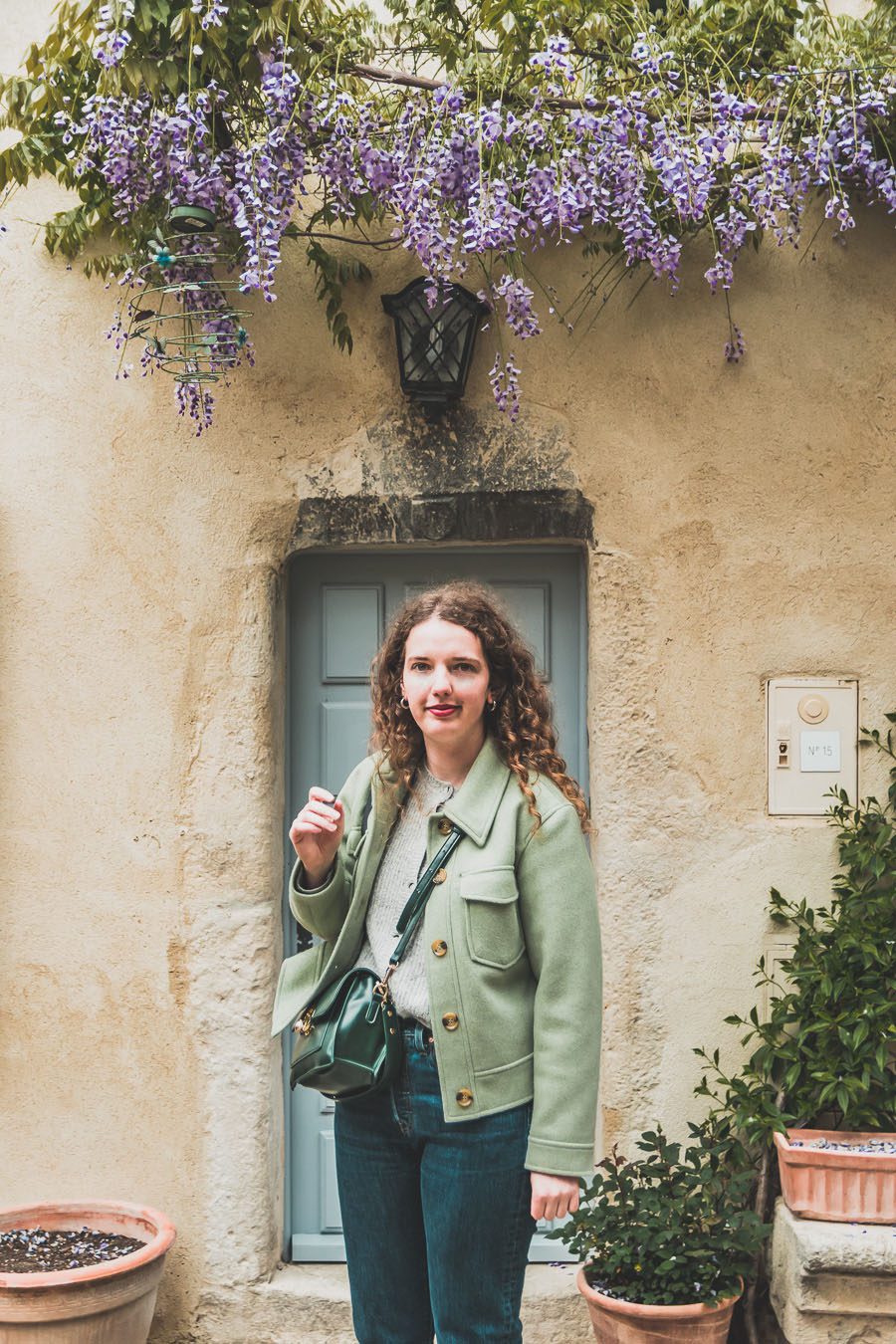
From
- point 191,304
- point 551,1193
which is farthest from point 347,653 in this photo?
point 551,1193

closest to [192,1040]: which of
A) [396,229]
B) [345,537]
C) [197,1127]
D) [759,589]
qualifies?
[197,1127]

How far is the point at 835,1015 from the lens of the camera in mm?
3100

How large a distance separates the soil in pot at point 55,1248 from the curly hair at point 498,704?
5.71ft

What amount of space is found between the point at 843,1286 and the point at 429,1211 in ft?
4.44

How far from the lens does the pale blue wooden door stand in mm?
3590

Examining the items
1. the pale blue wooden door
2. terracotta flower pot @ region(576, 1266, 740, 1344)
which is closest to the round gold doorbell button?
the pale blue wooden door

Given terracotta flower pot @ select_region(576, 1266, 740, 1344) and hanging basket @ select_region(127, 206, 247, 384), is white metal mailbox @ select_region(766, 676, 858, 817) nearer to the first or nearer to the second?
terracotta flower pot @ select_region(576, 1266, 740, 1344)

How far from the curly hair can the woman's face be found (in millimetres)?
42

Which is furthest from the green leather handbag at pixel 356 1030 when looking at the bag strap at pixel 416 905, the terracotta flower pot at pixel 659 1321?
the terracotta flower pot at pixel 659 1321

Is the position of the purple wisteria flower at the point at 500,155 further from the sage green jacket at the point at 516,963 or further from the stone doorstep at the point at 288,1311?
the stone doorstep at the point at 288,1311

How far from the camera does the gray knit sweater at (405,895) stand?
2061mm

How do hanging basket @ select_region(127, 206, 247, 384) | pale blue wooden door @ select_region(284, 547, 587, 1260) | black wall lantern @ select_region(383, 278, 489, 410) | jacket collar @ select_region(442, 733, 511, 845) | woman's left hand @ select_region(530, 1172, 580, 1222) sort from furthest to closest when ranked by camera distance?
pale blue wooden door @ select_region(284, 547, 587, 1260) < black wall lantern @ select_region(383, 278, 489, 410) < hanging basket @ select_region(127, 206, 247, 384) < jacket collar @ select_region(442, 733, 511, 845) < woman's left hand @ select_region(530, 1172, 580, 1222)

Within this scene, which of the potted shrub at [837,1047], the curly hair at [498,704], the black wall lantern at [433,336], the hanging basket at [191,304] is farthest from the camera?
the black wall lantern at [433,336]

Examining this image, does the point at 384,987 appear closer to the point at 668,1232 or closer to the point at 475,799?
the point at 475,799
